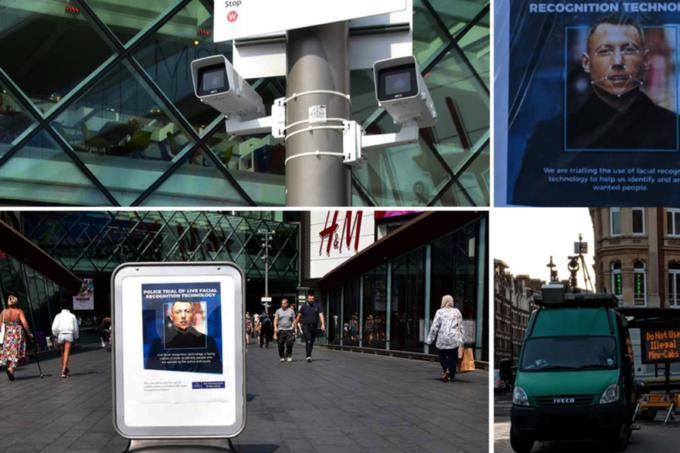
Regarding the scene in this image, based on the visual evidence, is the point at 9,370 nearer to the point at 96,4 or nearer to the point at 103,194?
the point at 103,194

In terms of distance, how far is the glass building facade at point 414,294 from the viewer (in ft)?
14.0

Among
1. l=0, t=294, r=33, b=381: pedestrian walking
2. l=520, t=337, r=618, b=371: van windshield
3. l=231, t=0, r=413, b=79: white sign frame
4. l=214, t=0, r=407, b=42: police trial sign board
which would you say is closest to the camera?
l=0, t=294, r=33, b=381: pedestrian walking

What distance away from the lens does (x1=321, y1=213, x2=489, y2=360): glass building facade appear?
4.26 metres

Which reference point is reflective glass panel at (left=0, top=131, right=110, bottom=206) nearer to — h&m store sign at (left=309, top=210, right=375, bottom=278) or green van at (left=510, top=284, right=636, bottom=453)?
green van at (left=510, top=284, right=636, bottom=453)

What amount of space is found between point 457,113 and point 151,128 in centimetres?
287

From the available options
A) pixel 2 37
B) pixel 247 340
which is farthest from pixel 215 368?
pixel 2 37

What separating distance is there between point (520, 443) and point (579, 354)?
1475mm

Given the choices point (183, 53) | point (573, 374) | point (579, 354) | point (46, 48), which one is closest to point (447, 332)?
point (573, 374)

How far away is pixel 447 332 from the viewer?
4.21 m

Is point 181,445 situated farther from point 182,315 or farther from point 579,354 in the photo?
point 579,354

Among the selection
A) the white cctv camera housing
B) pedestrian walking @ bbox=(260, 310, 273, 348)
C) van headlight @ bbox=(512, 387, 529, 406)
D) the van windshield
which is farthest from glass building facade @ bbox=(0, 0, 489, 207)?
pedestrian walking @ bbox=(260, 310, 273, 348)

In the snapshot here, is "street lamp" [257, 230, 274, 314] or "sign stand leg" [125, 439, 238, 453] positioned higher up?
"street lamp" [257, 230, 274, 314]

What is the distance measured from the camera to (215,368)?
169 inches

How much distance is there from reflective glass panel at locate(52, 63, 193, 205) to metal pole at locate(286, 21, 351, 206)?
3778mm
